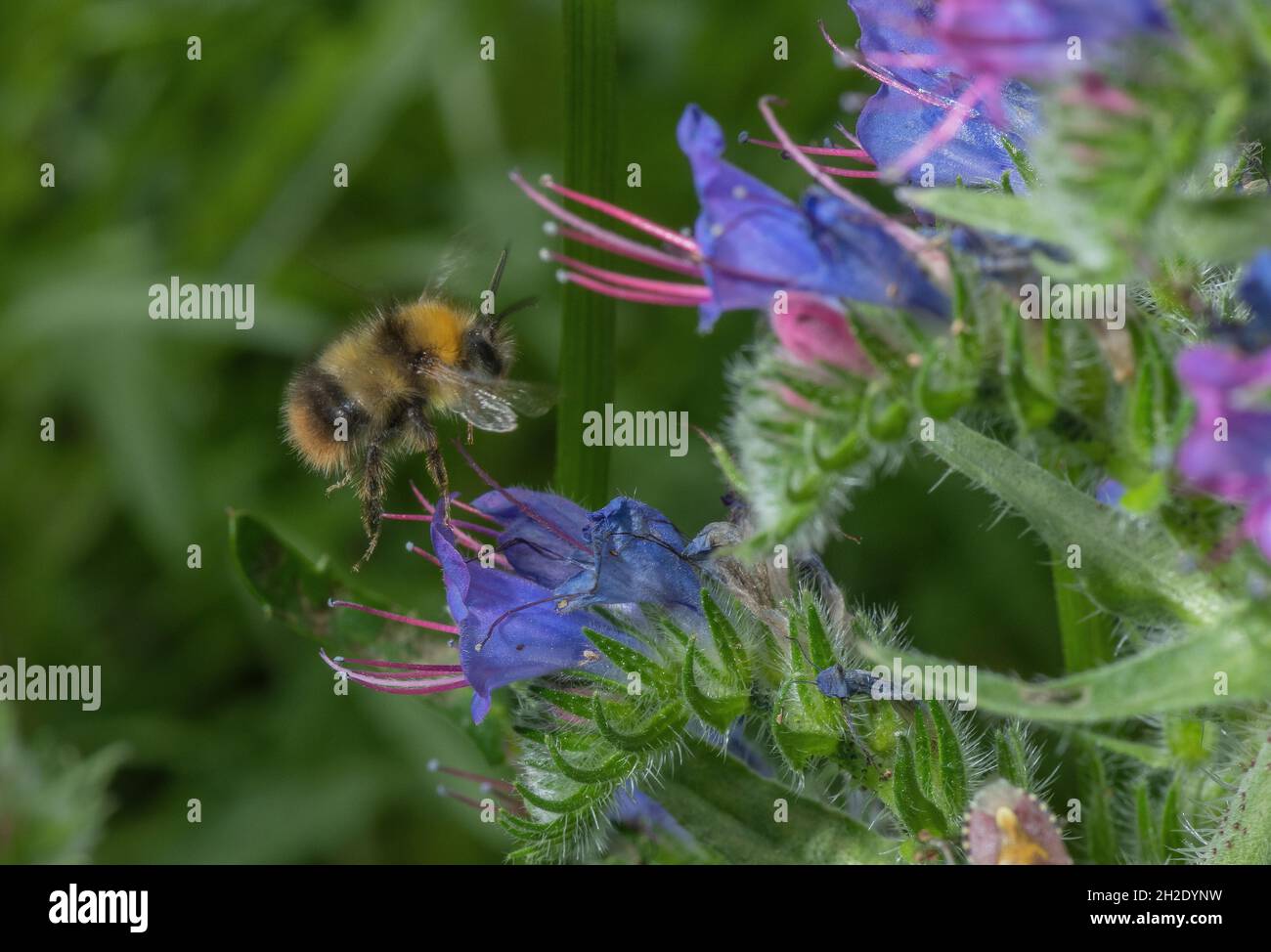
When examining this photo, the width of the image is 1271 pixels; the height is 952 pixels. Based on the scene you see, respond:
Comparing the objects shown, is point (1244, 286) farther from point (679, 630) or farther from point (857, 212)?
point (679, 630)

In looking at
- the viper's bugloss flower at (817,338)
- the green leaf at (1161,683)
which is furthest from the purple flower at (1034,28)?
the green leaf at (1161,683)

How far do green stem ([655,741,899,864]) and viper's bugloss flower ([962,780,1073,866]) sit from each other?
245mm

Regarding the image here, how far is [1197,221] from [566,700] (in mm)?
1151

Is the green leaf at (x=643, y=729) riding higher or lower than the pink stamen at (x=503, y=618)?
lower

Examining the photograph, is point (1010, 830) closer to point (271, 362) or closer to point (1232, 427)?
point (1232, 427)

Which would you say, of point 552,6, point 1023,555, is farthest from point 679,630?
point 552,6
